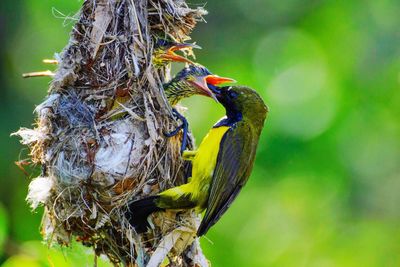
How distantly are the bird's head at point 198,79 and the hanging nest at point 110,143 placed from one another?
0.31m

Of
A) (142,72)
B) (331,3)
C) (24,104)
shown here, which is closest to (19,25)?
(24,104)

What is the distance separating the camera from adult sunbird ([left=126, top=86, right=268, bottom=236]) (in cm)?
471

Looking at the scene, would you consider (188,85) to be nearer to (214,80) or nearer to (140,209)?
(214,80)

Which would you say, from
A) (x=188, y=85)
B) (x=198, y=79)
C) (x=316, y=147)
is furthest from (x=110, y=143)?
(x=316, y=147)

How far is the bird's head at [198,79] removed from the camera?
523 centimetres

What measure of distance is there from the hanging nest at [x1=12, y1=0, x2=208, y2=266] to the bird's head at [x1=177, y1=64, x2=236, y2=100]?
315mm

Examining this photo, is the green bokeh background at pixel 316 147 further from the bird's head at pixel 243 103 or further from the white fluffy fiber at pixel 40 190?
the white fluffy fiber at pixel 40 190

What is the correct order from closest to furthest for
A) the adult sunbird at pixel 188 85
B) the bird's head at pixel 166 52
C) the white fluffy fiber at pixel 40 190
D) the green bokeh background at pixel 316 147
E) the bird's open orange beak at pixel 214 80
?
the white fluffy fiber at pixel 40 190 → the bird's head at pixel 166 52 → the adult sunbird at pixel 188 85 → the bird's open orange beak at pixel 214 80 → the green bokeh background at pixel 316 147

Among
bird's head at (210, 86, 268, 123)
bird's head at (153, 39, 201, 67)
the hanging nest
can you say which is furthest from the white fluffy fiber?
bird's head at (210, 86, 268, 123)

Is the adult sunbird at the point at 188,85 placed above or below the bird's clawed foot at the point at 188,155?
above

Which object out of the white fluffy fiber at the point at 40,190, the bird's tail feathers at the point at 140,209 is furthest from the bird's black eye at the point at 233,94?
the white fluffy fiber at the point at 40,190

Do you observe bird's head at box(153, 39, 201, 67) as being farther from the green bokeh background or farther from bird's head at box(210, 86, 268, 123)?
the green bokeh background

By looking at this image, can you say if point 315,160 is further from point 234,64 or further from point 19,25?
point 19,25

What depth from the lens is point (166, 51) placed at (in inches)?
199
